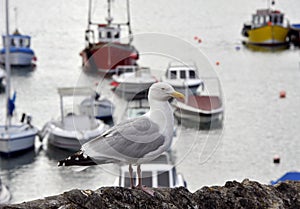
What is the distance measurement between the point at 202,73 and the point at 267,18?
4827 centimetres

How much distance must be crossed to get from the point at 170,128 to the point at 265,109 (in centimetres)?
3015

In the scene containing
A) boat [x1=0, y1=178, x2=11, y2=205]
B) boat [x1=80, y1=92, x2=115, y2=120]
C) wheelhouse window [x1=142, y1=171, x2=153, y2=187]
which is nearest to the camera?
wheelhouse window [x1=142, y1=171, x2=153, y2=187]

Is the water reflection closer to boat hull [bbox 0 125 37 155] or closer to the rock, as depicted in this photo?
boat hull [bbox 0 125 37 155]

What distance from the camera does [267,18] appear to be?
5831 cm

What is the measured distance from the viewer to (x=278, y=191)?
6.15 metres

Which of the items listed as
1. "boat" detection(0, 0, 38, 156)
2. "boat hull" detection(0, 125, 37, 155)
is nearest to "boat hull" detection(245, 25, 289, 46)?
"boat" detection(0, 0, 38, 156)

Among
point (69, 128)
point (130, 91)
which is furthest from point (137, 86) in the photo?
point (69, 128)

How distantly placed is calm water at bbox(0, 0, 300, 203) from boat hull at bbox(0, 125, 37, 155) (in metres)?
0.45

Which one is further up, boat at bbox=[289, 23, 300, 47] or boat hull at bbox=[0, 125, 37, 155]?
boat at bbox=[289, 23, 300, 47]

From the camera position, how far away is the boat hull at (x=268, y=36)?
55.6m

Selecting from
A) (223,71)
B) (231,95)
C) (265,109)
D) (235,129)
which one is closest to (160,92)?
(235,129)

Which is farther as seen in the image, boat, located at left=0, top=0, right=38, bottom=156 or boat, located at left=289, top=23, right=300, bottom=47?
boat, located at left=289, top=23, right=300, bottom=47

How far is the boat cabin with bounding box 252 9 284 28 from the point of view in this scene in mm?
57875

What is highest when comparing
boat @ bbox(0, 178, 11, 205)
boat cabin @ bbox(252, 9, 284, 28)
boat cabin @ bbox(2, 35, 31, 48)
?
boat cabin @ bbox(252, 9, 284, 28)
